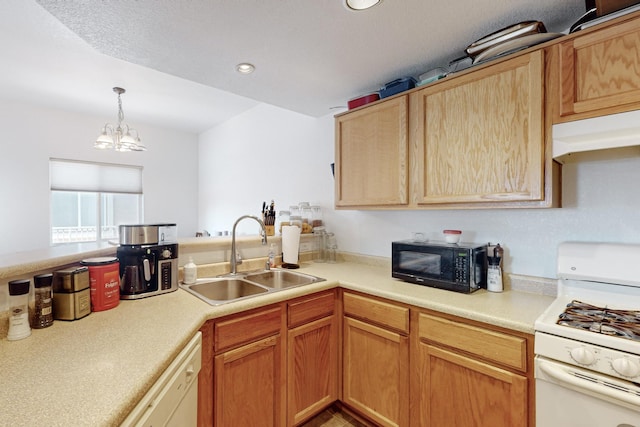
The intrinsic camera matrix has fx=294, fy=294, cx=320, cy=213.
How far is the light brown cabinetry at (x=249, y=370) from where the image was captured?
1.39m

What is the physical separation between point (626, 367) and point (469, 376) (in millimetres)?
568

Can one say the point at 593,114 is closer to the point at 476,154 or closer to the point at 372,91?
the point at 476,154

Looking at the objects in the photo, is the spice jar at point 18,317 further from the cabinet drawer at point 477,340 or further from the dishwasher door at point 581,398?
the dishwasher door at point 581,398

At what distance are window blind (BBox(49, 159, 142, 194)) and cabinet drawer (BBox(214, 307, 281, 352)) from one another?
13.3ft

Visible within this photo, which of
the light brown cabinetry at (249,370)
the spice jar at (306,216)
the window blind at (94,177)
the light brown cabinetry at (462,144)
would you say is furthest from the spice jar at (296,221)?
the window blind at (94,177)

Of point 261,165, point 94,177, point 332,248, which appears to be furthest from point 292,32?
point 94,177

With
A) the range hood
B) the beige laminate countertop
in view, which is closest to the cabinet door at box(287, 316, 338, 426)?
the beige laminate countertop

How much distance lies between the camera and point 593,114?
121 centimetres

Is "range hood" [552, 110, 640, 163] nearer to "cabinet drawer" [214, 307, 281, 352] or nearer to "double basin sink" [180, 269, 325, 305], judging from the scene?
"double basin sink" [180, 269, 325, 305]

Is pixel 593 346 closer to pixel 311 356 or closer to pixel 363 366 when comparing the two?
pixel 363 366

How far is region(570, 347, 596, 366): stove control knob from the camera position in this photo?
989 mm

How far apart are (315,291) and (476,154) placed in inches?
46.4

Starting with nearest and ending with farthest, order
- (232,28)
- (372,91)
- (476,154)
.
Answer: (232,28) → (476,154) → (372,91)

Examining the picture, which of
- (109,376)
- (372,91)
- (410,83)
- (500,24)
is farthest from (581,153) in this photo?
(109,376)
